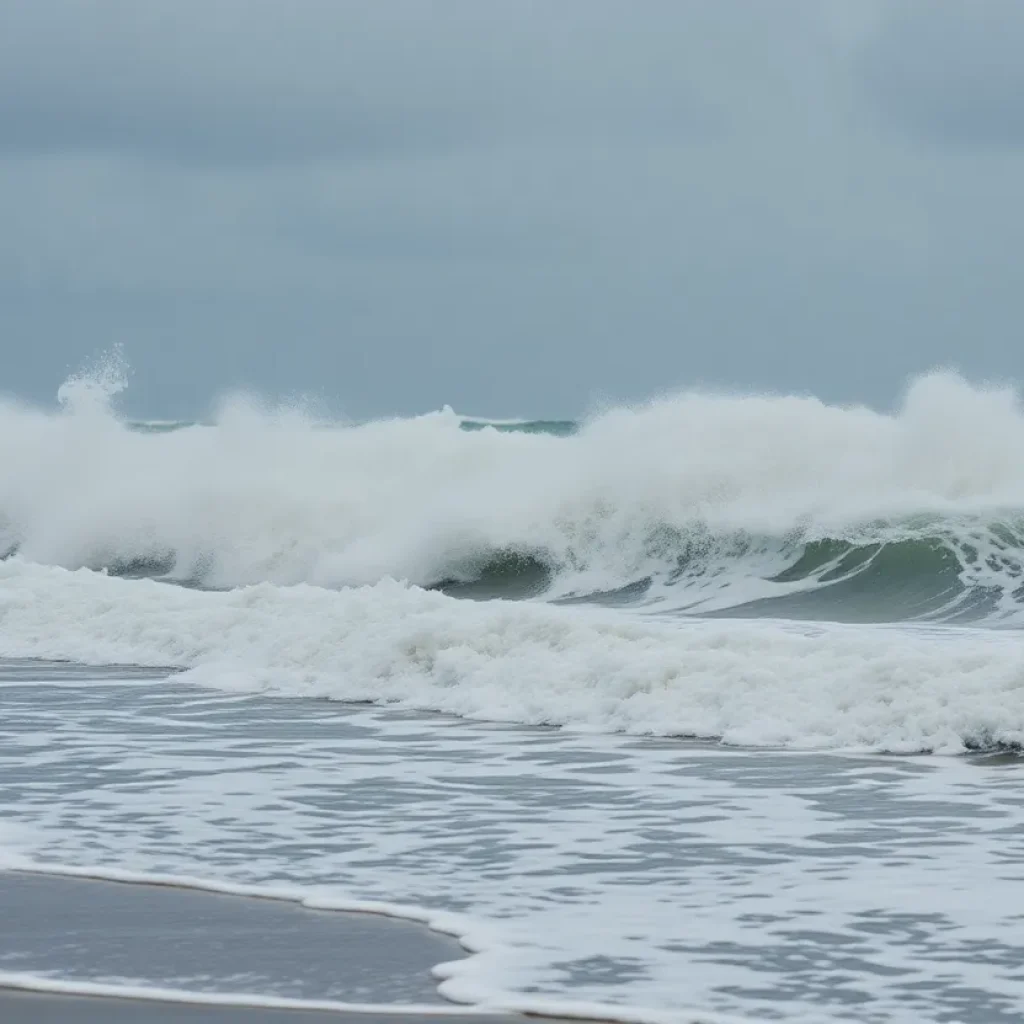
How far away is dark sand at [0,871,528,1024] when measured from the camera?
4.78 metres

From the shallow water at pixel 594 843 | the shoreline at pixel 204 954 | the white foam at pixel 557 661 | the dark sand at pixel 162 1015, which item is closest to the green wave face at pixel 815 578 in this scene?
the white foam at pixel 557 661

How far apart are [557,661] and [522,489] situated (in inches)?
405

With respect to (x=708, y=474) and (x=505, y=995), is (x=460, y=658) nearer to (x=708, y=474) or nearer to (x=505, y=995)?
(x=505, y=995)

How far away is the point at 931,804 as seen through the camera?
7609 mm

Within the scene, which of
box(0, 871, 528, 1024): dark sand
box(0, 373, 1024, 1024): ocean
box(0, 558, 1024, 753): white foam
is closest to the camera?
box(0, 871, 528, 1024): dark sand

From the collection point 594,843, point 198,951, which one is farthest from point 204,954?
point 594,843

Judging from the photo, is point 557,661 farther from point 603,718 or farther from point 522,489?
point 522,489

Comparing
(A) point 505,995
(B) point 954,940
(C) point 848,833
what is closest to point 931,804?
(C) point 848,833

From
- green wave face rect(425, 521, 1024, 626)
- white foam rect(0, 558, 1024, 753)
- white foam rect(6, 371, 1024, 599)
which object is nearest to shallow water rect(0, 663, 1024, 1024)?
white foam rect(0, 558, 1024, 753)

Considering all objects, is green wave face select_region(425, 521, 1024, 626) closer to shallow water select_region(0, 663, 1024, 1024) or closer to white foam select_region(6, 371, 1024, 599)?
white foam select_region(6, 371, 1024, 599)

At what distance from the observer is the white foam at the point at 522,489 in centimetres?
1961

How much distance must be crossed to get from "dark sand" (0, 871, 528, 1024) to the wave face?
1008 cm

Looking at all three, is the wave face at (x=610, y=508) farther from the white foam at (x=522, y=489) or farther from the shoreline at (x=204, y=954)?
the shoreline at (x=204, y=954)

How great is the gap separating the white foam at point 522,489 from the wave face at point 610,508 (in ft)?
0.11
